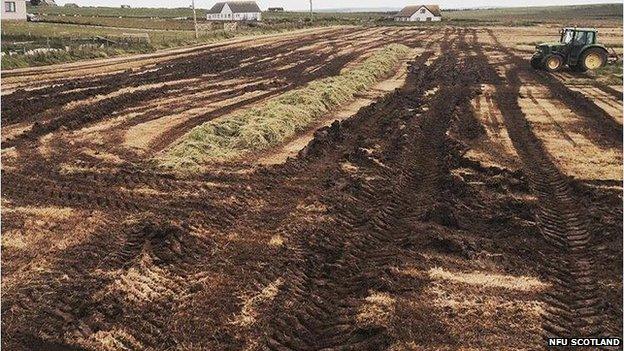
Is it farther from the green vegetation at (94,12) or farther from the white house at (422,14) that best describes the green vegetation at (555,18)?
the green vegetation at (94,12)

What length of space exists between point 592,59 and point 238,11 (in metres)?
99.9

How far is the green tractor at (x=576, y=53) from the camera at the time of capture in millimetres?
24047

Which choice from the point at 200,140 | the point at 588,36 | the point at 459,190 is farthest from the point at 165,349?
the point at 588,36

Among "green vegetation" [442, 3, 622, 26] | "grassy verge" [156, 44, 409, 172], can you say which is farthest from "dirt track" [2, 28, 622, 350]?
"green vegetation" [442, 3, 622, 26]

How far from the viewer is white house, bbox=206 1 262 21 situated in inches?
4518

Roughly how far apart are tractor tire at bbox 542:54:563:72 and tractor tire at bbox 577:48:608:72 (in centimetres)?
87

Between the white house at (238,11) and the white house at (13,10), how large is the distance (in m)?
64.4

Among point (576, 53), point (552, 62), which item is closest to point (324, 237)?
point (552, 62)

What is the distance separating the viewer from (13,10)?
52812 millimetres

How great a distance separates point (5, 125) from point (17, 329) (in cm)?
1031

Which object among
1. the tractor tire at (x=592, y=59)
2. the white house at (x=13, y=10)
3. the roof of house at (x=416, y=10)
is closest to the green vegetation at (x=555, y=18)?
the roof of house at (x=416, y=10)

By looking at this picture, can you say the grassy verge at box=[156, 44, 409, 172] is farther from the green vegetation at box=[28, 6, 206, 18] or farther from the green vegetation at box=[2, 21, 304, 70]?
the green vegetation at box=[28, 6, 206, 18]

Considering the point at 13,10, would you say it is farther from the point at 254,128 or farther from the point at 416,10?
the point at 416,10

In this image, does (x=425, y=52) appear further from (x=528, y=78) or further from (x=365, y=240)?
(x=365, y=240)
